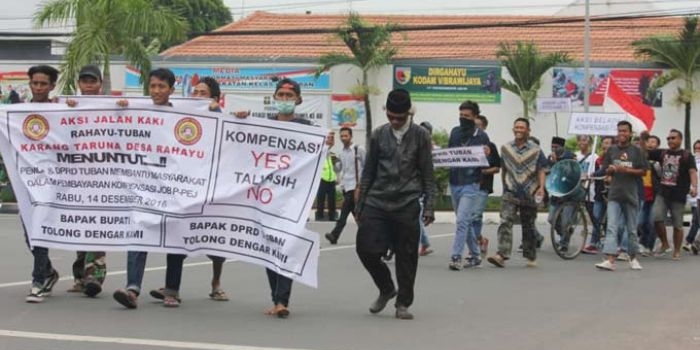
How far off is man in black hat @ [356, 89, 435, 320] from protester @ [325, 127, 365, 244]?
6791 mm

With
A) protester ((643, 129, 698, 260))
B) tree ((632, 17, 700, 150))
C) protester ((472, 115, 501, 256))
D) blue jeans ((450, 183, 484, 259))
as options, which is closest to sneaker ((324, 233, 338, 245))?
protester ((472, 115, 501, 256))

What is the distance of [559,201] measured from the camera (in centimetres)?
1486

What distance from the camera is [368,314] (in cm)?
886

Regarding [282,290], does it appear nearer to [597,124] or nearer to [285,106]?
[285,106]

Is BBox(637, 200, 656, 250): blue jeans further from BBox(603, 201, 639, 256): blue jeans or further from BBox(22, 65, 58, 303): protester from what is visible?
BBox(22, 65, 58, 303): protester

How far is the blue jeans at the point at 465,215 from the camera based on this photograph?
40.4 ft

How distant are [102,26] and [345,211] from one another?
12.2 m

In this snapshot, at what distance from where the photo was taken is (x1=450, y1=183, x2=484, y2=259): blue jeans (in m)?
12.3

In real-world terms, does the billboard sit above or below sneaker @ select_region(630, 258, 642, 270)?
above

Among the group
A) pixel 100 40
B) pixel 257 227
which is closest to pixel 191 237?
pixel 257 227

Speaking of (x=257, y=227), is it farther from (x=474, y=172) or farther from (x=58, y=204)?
(x=474, y=172)

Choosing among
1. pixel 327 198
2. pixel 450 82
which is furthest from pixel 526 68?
pixel 327 198

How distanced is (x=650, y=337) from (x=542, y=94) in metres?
25.7

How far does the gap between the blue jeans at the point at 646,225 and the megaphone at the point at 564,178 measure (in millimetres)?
1110
